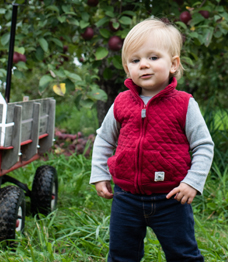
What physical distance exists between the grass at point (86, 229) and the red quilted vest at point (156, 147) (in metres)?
0.59

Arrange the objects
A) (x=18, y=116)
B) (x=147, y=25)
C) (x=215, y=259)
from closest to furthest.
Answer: (x=147, y=25) < (x=215, y=259) < (x=18, y=116)

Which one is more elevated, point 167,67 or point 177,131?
point 167,67

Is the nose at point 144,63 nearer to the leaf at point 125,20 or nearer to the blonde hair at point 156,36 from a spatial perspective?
the blonde hair at point 156,36

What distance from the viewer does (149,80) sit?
1.57m

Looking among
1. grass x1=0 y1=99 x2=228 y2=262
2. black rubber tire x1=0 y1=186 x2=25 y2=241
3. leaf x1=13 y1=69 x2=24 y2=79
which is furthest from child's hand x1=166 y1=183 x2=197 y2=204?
leaf x1=13 y1=69 x2=24 y2=79

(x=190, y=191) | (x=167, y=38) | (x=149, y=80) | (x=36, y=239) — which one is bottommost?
(x=36, y=239)

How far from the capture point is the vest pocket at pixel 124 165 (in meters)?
1.57

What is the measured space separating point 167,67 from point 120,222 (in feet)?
2.36

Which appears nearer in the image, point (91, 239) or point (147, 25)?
point (147, 25)

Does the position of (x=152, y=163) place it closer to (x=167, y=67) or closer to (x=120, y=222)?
(x=120, y=222)

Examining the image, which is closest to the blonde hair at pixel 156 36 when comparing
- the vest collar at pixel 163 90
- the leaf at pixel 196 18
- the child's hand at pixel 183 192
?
the vest collar at pixel 163 90

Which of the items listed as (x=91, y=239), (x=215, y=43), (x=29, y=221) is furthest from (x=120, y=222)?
(x=215, y=43)

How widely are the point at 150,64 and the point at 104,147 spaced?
0.47 metres

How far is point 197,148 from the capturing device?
61.4 inches
